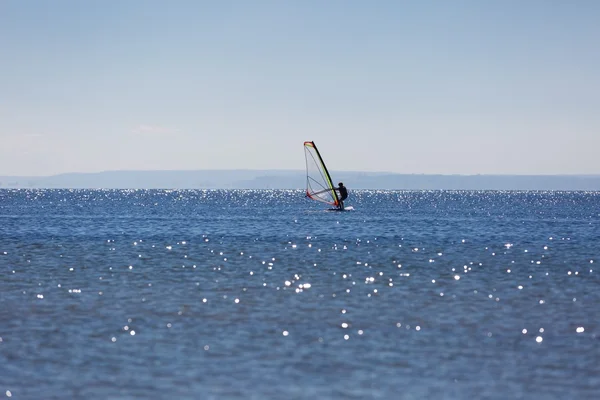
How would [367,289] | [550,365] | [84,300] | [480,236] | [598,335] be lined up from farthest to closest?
[480,236] → [367,289] → [84,300] → [598,335] → [550,365]

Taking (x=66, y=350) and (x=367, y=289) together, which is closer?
(x=66, y=350)

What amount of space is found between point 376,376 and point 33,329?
11.5 meters

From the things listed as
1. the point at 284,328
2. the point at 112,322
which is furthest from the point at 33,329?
the point at 284,328

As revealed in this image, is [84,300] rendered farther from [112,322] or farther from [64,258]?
[64,258]

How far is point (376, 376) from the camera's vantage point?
18672 millimetres

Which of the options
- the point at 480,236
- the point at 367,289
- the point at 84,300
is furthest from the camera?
the point at 480,236

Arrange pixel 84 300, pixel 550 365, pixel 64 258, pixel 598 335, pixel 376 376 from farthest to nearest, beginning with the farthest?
pixel 64 258 → pixel 84 300 → pixel 598 335 → pixel 550 365 → pixel 376 376

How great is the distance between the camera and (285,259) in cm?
4822

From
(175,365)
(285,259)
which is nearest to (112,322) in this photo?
(175,365)

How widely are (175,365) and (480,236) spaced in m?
56.3

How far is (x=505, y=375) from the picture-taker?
62.1 feet

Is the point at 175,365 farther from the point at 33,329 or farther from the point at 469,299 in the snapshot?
the point at 469,299

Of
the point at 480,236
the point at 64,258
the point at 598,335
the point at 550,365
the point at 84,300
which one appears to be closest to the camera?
the point at 550,365

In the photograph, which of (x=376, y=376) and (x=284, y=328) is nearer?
(x=376, y=376)
